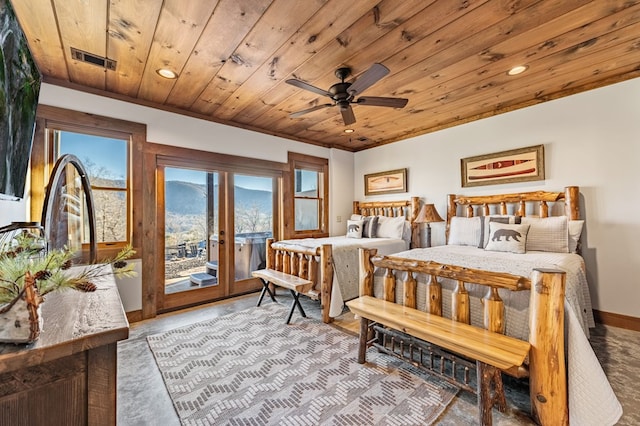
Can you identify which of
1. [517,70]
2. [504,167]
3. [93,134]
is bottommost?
[504,167]

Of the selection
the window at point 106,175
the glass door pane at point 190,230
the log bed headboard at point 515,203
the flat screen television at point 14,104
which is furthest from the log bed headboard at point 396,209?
the flat screen television at point 14,104

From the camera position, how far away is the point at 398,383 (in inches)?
73.9

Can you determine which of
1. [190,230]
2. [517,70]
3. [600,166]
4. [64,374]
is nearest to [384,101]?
[517,70]

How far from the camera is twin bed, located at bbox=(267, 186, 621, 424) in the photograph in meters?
1.40

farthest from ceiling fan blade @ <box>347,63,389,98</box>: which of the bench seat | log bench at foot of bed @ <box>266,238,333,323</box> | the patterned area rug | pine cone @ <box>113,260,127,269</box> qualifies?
the patterned area rug

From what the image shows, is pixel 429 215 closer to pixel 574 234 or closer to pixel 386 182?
pixel 386 182

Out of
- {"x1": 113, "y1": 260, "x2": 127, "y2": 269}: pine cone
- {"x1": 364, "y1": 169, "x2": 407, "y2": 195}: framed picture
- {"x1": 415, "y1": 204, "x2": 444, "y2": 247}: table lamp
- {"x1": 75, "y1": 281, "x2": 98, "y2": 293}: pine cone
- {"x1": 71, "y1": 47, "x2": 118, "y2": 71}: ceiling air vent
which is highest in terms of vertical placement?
{"x1": 71, "y1": 47, "x2": 118, "y2": 71}: ceiling air vent

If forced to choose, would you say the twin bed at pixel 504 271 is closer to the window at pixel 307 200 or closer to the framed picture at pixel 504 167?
the framed picture at pixel 504 167

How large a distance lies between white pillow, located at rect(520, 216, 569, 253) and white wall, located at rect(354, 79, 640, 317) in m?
0.47

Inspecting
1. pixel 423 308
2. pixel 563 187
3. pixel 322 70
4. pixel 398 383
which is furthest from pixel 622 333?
pixel 322 70

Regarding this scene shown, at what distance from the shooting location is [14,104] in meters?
1.37

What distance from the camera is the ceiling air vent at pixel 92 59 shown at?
7.31 ft

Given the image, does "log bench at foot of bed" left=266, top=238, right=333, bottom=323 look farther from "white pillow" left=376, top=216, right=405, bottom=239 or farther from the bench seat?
"white pillow" left=376, top=216, right=405, bottom=239

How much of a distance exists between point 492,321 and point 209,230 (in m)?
3.32
